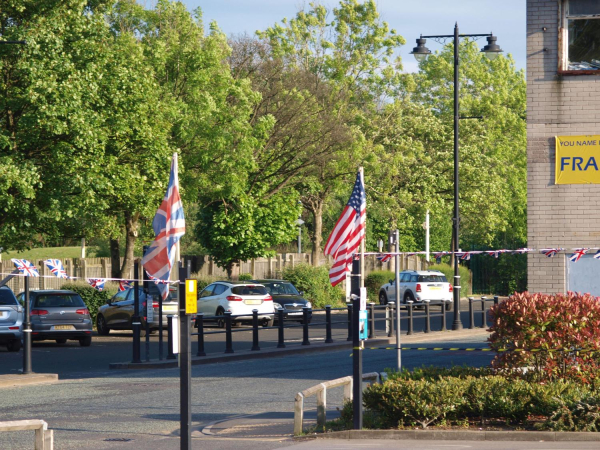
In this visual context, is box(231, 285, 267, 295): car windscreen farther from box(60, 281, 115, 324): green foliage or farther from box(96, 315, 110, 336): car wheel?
box(60, 281, 115, 324): green foliage

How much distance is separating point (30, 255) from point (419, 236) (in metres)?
30.7

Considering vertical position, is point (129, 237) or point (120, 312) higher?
point (129, 237)

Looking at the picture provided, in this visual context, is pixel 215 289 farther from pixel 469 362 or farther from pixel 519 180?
pixel 519 180

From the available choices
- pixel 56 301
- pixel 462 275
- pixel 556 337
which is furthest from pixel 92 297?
pixel 462 275

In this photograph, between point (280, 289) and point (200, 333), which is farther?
point (280, 289)

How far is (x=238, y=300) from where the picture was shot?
3191cm

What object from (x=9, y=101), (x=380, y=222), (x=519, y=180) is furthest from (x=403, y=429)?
(x=519, y=180)

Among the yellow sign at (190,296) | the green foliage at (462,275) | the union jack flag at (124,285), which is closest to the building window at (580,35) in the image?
the yellow sign at (190,296)

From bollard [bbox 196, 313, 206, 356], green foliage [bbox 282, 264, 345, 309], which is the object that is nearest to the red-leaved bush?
bollard [bbox 196, 313, 206, 356]

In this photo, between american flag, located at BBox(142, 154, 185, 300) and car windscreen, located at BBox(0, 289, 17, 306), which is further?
car windscreen, located at BBox(0, 289, 17, 306)

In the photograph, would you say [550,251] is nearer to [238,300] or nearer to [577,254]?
[577,254]

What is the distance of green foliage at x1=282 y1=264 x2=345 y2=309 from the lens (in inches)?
1674

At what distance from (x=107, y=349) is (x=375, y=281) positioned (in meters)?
26.8

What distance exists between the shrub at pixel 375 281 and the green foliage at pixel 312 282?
707 cm
